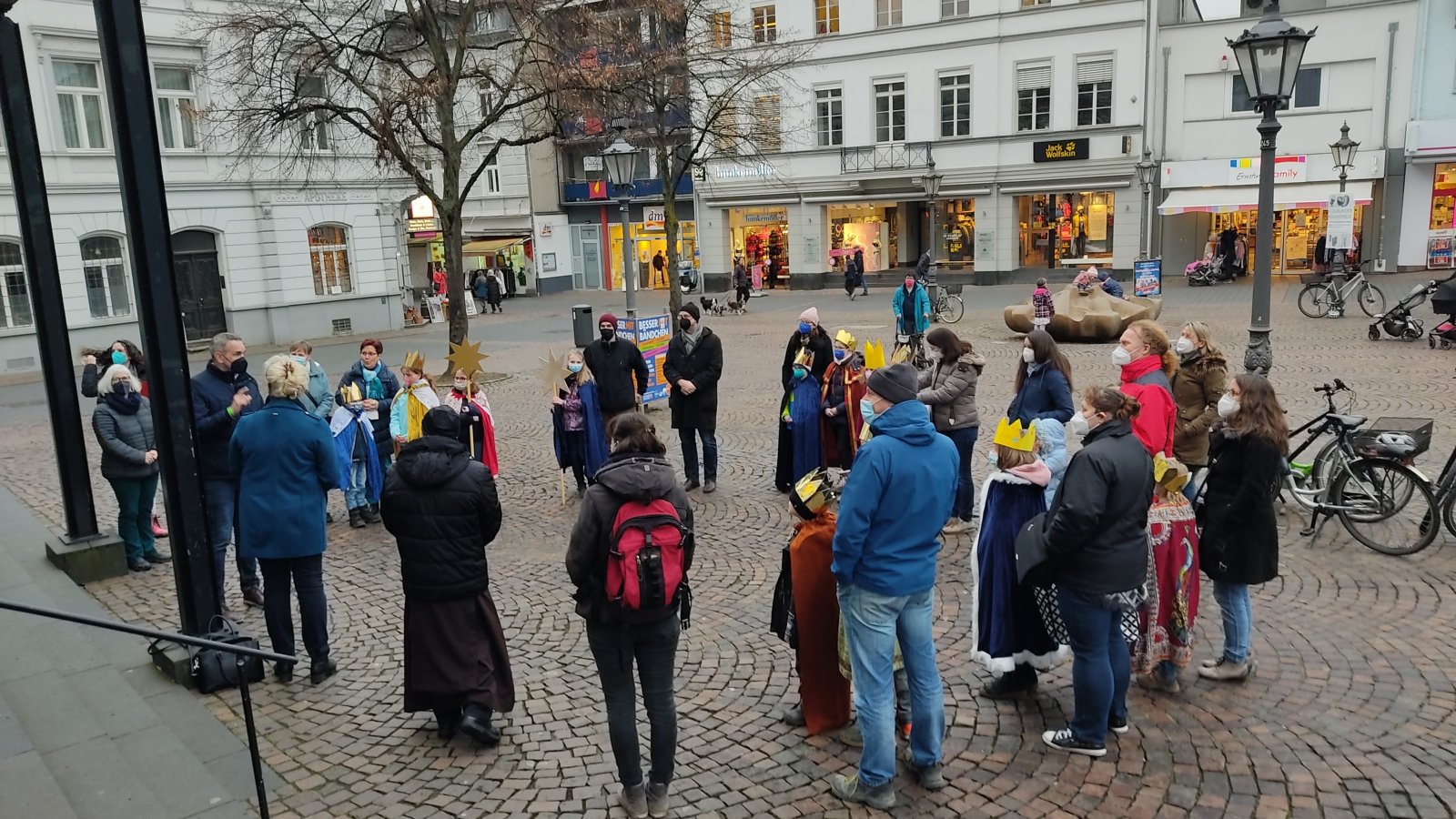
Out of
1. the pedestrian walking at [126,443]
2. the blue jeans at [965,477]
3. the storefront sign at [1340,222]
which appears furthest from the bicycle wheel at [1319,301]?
the pedestrian walking at [126,443]

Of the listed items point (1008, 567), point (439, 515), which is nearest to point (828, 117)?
point (1008, 567)

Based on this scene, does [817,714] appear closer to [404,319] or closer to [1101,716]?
[1101,716]

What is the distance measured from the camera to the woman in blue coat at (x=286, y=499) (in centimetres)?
574

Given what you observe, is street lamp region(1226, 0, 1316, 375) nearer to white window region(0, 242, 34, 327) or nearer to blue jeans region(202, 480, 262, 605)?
blue jeans region(202, 480, 262, 605)

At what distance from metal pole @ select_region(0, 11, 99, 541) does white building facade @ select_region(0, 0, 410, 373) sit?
14198mm

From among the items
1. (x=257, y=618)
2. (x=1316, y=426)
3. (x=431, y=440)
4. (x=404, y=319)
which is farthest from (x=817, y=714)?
(x=404, y=319)

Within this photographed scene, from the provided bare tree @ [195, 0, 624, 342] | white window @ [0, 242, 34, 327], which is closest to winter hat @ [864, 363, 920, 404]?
bare tree @ [195, 0, 624, 342]

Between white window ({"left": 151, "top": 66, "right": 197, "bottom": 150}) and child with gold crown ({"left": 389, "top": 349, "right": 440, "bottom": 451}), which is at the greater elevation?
white window ({"left": 151, "top": 66, "right": 197, "bottom": 150})

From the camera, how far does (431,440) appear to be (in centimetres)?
498

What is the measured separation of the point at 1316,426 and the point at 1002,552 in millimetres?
4506

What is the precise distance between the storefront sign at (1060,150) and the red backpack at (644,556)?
1289 inches

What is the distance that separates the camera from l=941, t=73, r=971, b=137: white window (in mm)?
35062

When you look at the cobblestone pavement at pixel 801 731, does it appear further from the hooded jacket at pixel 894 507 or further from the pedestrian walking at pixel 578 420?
the hooded jacket at pixel 894 507

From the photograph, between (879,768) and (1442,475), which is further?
(1442,475)
